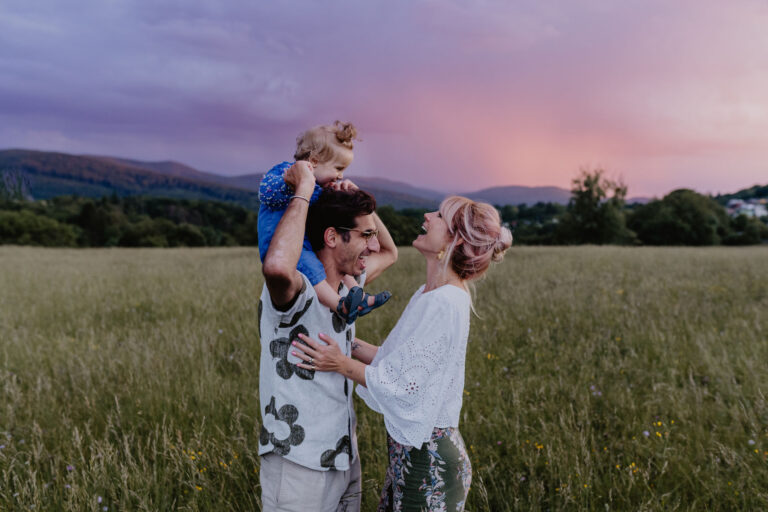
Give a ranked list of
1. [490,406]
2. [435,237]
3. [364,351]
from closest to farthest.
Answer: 1. [435,237]
2. [364,351]
3. [490,406]

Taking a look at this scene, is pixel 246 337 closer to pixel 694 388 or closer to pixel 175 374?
pixel 175 374

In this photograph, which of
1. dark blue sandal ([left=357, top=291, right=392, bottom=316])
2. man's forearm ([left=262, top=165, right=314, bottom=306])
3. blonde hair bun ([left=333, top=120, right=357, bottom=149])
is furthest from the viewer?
blonde hair bun ([left=333, top=120, right=357, bottom=149])

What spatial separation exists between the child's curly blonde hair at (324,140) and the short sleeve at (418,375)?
0.99m

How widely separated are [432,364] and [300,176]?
915 millimetres

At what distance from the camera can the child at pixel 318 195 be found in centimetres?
171

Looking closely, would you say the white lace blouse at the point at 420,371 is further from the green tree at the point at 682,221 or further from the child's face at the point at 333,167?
the green tree at the point at 682,221

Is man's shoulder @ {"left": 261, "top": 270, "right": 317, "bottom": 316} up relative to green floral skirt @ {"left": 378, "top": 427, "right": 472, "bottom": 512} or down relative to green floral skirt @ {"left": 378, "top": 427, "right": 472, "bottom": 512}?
up

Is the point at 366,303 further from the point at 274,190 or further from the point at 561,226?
the point at 561,226

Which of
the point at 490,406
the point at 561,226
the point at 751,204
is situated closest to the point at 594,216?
the point at 561,226

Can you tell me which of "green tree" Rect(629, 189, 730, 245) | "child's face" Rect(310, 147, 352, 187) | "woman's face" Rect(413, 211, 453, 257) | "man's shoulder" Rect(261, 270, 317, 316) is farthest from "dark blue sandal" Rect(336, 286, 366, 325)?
"green tree" Rect(629, 189, 730, 245)

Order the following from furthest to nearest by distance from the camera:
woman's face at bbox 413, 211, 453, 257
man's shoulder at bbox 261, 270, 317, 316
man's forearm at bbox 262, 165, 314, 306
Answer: woman's face at bbox 413, 211, 453, 257, man's shoulder at bbox 261, 270, 317, 316, man's forearm at bbox 262, 165, 314, 306

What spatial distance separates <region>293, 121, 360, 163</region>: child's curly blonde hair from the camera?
2.18 m

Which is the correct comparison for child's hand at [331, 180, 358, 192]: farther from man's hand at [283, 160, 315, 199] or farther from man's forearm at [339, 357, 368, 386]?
man's forearm at [339, 357, 368, 386]

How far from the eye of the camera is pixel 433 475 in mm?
1770
